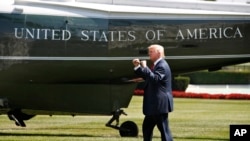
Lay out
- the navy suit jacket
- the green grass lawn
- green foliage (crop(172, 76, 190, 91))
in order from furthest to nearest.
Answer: green foliage (crop(172, 76, 190, 91))
the green grass lawn
the navy suit jacket

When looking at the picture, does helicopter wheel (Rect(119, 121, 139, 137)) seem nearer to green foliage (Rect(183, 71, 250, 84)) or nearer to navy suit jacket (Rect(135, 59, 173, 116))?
navy suit jacket (Rect(135, 59, 173, 116))

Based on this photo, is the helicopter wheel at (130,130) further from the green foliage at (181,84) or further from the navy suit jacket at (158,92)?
the green foliage at (181,84)

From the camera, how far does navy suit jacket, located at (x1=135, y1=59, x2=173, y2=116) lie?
13.3 m

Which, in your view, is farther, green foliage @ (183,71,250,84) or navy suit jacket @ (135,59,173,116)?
green foliage @ (183,71,250,84)

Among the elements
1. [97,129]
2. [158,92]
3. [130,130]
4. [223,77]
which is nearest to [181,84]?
[223,77]

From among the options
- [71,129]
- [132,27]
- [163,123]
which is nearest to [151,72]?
[163,123]

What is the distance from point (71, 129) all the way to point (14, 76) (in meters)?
3.03

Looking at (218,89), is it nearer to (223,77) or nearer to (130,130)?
(223,77)

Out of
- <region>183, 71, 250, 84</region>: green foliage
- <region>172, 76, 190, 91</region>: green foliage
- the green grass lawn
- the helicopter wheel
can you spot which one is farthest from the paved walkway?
the helicopter wheel

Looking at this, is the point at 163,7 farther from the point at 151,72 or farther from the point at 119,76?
the point at 151,72

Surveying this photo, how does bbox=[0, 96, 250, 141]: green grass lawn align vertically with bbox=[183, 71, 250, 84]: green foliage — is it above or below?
above

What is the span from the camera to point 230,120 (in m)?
24.2

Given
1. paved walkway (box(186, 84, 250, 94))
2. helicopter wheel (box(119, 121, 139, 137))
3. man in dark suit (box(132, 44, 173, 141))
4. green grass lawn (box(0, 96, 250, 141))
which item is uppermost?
man in dark suit (box(132, 44, 173, 141))

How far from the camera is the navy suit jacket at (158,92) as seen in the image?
13281 millimetres
